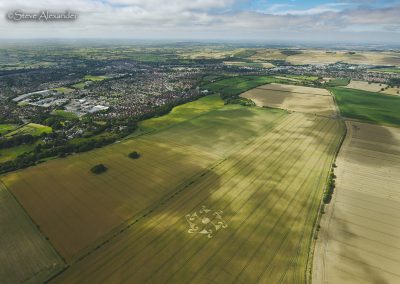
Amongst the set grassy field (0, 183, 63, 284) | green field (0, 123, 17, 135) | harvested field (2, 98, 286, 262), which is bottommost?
green field (0, 123, 17, 135)

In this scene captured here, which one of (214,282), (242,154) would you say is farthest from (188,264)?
(242,154)

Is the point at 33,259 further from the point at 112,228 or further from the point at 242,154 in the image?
the point at 242,154

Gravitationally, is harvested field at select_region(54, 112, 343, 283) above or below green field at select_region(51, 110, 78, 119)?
above

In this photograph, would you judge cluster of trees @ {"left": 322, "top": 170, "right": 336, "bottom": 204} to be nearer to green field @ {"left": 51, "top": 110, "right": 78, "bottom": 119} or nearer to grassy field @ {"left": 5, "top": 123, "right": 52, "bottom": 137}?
grassy field @ {"left": 5, "top": 123, "right": 52, "bottom": 137}

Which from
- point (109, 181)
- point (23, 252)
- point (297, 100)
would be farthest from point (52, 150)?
point (297, 100)

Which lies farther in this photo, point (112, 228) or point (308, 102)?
point (308, 102)

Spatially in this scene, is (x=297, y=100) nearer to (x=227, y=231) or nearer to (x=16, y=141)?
(x=227, y=231)

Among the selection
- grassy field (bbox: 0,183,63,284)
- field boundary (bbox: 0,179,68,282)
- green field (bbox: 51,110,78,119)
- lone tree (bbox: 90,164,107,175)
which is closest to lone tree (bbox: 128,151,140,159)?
lone tree (bbox: 90,164,107,175)
